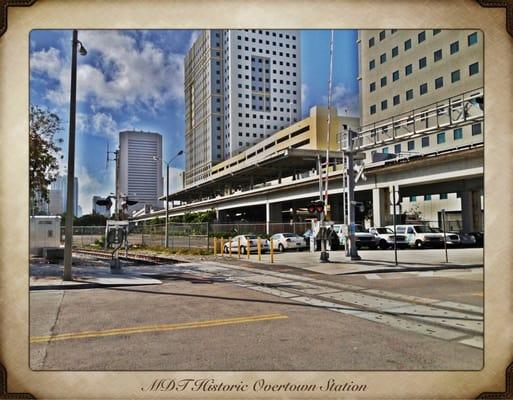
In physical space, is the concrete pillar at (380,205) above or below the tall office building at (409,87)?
below

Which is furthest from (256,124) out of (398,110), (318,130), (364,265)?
(318,130)

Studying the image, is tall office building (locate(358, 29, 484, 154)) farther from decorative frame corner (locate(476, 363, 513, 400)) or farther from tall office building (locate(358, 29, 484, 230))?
decorative frame corner (locate(476, 363, 513, 400))

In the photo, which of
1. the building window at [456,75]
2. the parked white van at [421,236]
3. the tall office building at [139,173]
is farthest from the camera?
the parked white van at [421,236]

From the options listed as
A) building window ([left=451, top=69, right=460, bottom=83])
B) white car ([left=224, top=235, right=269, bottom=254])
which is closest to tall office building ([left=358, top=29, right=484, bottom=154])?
building window ([left=451, top=69, right=460, bottom=83])

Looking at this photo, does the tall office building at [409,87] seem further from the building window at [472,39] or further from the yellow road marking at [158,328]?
the building window at [472,39]

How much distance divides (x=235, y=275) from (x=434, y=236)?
1622 cm

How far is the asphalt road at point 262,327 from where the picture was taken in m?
4.06

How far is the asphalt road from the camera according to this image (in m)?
4.06

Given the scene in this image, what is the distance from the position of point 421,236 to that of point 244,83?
2022cm

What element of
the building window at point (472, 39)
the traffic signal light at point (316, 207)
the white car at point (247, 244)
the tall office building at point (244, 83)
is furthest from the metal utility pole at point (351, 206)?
the building window at point (472, 39)

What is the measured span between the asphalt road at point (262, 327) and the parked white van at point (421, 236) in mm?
15238

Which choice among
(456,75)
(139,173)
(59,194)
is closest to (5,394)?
(59,194)

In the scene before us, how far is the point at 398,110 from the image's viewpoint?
17.8 metres

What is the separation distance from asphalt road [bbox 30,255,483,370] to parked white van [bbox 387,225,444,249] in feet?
50.0
